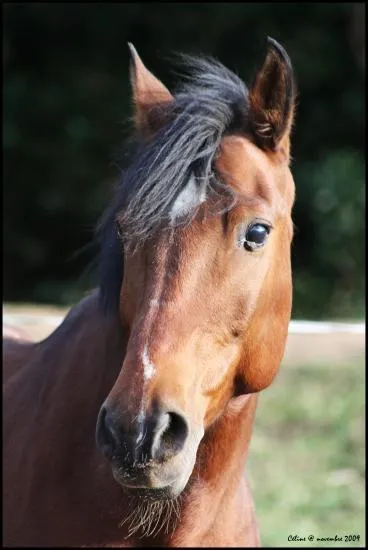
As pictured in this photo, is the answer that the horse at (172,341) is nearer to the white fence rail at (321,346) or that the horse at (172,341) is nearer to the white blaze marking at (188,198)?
the white blaze marking at (188,198)

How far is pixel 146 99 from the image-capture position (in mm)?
2414

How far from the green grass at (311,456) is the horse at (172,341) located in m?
1.57

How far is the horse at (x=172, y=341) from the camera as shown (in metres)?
1.89

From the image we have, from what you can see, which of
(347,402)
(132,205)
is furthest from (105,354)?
(347,402)

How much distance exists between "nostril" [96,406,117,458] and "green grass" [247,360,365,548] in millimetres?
2027

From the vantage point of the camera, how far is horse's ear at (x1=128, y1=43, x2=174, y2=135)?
7.71ft

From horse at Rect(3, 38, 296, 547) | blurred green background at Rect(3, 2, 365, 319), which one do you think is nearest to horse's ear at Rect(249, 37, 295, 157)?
horse at Rect(3, 38, 296, 547)

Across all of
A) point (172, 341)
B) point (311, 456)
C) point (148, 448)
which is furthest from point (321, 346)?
point (148, 448)

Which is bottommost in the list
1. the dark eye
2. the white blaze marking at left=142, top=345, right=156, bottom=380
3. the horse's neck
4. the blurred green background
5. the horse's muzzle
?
the blurred green background

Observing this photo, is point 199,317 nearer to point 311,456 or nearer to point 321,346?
point 311,456

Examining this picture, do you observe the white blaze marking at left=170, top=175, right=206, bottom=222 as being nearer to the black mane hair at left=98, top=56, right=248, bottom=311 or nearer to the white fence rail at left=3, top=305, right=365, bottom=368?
the black mane hair at left=98, top=56, right=248, bottom=311

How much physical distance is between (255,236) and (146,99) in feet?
1.86

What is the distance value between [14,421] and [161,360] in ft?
2.97

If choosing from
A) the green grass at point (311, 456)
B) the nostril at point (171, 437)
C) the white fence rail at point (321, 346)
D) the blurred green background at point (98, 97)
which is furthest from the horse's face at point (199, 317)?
the blurred green background at point (98, 97)
